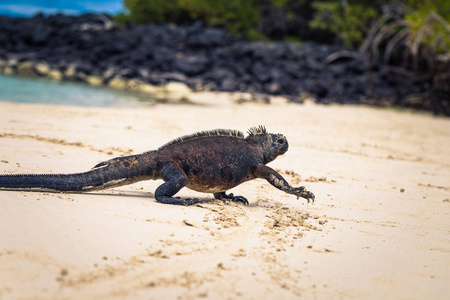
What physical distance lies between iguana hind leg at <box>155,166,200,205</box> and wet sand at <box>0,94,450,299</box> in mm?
110

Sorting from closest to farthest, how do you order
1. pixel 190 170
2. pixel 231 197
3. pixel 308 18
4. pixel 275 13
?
→ pixel 190 170 < pixel 231 197 < pixel 275 13 < pixel 308 18

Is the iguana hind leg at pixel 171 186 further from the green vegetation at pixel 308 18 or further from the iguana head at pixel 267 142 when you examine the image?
the green vegetation at pixel 308 18

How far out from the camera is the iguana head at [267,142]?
4977 mm

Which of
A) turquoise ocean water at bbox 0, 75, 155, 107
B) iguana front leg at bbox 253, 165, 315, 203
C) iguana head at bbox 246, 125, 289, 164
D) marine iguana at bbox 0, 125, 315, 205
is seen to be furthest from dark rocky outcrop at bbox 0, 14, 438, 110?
iguana front leg at bbox 253, 165, 315, 203

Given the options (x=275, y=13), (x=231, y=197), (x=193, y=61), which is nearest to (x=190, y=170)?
(x=231, y=197)

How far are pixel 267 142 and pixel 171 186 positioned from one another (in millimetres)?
1178

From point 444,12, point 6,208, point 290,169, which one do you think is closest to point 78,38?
point 444,12

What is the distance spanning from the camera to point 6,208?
361cm

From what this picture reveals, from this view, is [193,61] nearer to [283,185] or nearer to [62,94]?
[62,94]

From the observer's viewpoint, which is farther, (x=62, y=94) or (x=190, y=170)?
(x=62, y=94)

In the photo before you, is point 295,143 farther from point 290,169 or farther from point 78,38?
point 78,38

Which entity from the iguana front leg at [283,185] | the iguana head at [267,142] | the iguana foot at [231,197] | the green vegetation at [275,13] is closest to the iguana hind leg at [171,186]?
the iguana foot at [231,197]

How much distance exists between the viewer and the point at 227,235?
3736mm

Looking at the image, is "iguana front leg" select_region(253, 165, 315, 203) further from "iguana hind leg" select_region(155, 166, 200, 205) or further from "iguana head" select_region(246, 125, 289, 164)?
"iguana hind leg" select_region(155, 166, 200, 205)
